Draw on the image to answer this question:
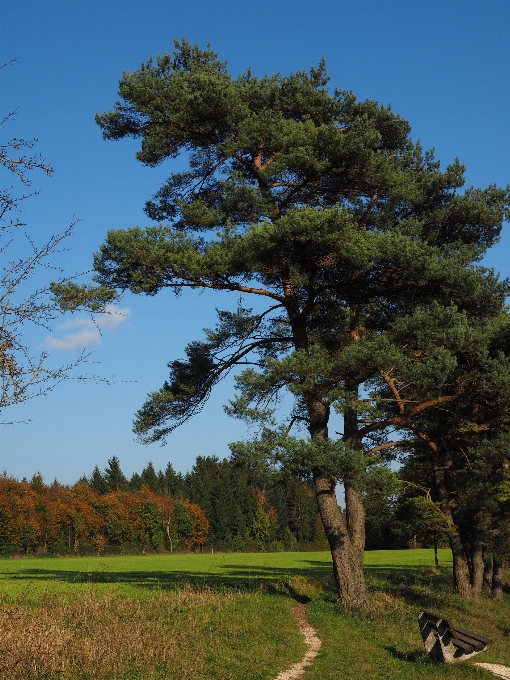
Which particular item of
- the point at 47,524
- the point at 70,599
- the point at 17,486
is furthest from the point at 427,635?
the point at 17,486

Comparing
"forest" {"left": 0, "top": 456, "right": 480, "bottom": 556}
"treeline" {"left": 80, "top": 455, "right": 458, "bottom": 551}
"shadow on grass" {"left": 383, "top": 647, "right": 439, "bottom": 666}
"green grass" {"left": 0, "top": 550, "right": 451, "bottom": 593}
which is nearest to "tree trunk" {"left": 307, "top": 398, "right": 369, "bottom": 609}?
"green grass" {"left": 0, "top": 550, "right": 451, "bottom": 593}

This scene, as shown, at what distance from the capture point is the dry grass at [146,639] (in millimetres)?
9250

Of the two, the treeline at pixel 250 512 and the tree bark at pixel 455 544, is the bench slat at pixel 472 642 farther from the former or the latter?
the treeline at pixel 250 512

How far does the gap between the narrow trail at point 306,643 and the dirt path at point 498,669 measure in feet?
10.2

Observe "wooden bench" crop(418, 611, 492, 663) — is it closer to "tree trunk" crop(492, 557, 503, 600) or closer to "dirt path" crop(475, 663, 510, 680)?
"dirt path" crop(475, 663, 510, 680)

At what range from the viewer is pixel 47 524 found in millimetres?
77812

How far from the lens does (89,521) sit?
267ft

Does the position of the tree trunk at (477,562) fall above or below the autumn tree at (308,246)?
below

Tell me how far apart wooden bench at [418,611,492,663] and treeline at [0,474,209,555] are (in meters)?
68.4

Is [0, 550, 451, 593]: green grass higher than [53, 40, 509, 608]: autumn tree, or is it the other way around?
[53, 40, 509, 608]: autumn tree

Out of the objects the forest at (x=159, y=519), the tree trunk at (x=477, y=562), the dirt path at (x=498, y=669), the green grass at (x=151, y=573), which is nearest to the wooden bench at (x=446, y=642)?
the dirt path at (x=498, y=669)

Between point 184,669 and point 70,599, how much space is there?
717 cm

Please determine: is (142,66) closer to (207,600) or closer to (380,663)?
(207,600)

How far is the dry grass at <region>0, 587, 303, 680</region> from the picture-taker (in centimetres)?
925
